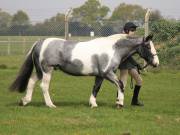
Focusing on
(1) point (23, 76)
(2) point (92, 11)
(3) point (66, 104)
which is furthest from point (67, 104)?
(2) point (92, 11)

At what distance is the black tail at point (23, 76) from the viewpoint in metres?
13.0

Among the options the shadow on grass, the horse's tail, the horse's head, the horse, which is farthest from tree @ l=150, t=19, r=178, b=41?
the horse's tail

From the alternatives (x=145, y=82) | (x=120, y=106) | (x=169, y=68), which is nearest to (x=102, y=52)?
(x=120, y=106)

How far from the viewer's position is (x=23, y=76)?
42.8 ft

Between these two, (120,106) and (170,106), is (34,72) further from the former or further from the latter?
(170,106)

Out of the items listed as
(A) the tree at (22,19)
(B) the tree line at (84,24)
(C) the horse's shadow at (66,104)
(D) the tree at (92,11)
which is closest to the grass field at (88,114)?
(C) the horse's shadow at (66,104)

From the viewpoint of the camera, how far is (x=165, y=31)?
87.0ft

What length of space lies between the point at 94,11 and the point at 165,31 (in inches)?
461

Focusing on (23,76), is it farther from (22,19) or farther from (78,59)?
(22,19)

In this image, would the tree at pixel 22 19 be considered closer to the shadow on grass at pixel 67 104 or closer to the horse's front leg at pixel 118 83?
the shadow on grass at pixel 67 104

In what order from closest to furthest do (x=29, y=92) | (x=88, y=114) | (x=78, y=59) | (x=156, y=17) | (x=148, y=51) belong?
(x=88, y=114) → (x=78, y=59) → (x=29, y=92) → (x=148, y=51) → (x=156, y=17)

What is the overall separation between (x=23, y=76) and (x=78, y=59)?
4.41 feet

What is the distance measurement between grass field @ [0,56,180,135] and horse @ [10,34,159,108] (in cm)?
55

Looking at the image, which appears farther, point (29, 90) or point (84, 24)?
point (84, 24)
